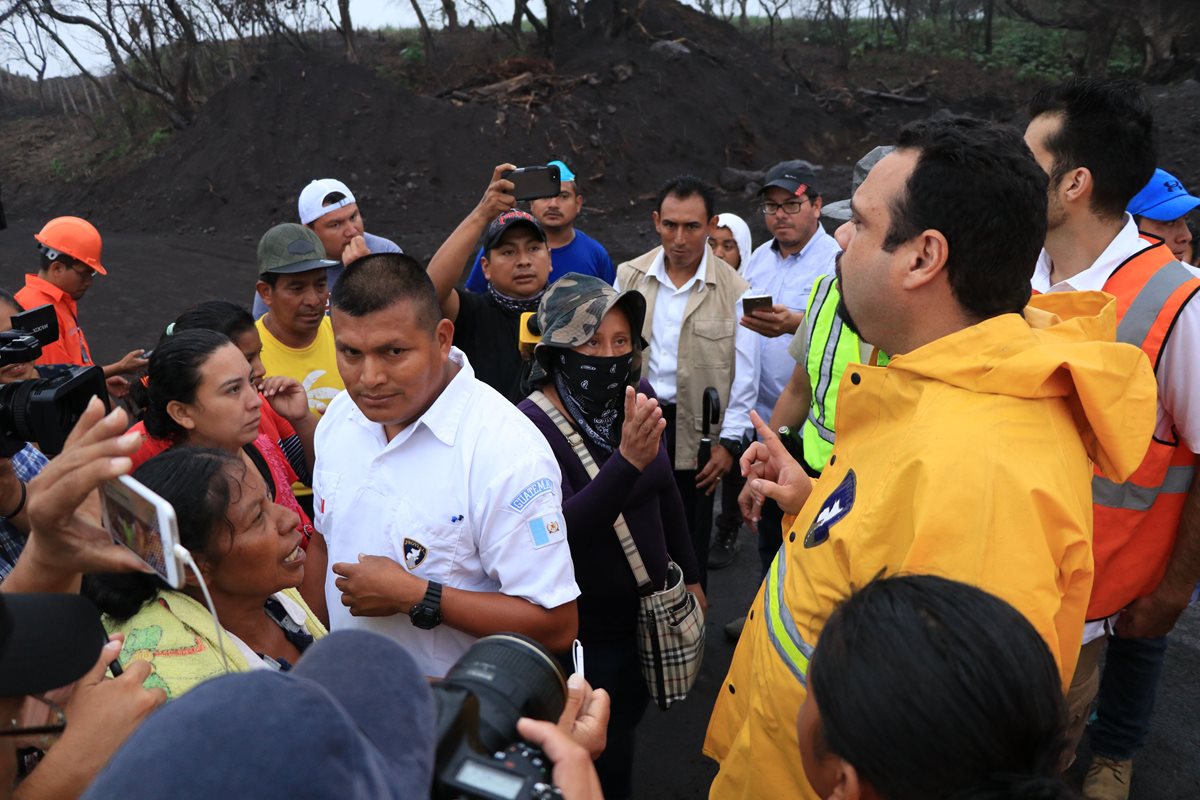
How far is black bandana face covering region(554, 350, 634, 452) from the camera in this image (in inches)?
115

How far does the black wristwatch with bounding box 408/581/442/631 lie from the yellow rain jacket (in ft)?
2.67

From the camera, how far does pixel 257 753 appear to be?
2.69ft

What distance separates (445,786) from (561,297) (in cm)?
221

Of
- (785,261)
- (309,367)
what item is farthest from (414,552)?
(785,261)

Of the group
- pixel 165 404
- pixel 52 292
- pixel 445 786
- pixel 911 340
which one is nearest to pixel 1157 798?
pixel 911 340

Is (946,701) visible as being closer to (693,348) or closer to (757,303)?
(757,303)

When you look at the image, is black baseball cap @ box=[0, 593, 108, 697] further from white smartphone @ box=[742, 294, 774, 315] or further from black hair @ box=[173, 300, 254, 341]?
white smartphone @ box=[742, 294, 774, 315]

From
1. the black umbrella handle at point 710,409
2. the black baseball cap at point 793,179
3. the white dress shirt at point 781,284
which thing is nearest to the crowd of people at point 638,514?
the black umbrella handle at point 710,409

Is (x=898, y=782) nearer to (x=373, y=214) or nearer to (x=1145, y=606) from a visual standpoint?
(x=1145, y=606)

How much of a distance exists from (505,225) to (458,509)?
2.10 metres

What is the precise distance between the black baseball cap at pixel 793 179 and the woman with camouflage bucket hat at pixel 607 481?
7.86 ft

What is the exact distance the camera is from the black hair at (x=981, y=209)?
1.75m

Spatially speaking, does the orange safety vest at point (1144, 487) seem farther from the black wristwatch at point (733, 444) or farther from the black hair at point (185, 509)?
the black hair at point (185, 509)

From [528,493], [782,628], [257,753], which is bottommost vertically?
[782,628]
